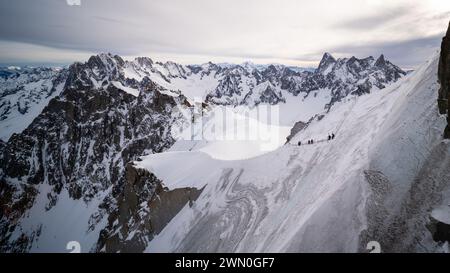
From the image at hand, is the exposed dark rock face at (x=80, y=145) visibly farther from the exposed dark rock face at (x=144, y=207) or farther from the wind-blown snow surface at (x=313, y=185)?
the wind-blown snow surface at (x=313, y=185)

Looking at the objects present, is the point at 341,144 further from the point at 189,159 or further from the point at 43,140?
the point at 43,140

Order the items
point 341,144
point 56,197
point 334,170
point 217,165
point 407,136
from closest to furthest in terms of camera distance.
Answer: point 407,136 < point 334,170 < point 341,144 < point 217,165 < point 56,197

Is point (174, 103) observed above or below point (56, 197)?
above

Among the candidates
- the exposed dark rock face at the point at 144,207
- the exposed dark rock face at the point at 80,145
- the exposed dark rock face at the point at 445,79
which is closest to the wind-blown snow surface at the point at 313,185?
the exposed dark rock face at the point at 445,79

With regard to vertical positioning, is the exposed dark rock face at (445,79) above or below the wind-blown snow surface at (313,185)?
above
